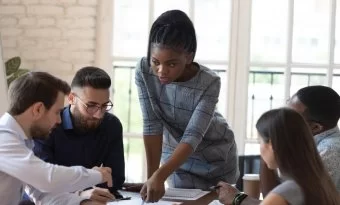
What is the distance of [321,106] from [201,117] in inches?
16.3

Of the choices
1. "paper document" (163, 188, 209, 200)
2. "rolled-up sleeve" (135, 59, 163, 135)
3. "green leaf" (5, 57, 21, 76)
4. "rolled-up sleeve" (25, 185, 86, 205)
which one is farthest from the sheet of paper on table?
"green leaf" (5, 57, 21, 76)

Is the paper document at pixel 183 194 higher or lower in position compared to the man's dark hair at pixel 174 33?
lower

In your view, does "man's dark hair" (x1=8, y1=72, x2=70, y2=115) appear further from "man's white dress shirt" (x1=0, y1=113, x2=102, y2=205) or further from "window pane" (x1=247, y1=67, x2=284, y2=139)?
"window pane" (x1=247, y1=67, x2=284, y2=139)

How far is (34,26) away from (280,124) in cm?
268

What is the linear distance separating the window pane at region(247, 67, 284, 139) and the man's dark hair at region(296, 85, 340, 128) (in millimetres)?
1851

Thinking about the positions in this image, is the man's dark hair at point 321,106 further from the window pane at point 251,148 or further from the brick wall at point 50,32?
the brick wall at point 50,32

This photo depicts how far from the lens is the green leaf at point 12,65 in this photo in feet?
12.2

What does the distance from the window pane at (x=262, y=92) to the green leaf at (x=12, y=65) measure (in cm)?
147

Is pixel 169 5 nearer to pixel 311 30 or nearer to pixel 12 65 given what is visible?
pixel 311 30

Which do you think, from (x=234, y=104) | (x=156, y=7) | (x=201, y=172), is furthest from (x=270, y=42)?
(x=201, y=172)

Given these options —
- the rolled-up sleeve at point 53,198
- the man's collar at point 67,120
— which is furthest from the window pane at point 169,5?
the rolled-up sleeve at point 53,198

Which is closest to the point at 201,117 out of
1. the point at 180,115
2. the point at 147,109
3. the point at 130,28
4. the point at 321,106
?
the point at 180,115

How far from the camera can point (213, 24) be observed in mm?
3990

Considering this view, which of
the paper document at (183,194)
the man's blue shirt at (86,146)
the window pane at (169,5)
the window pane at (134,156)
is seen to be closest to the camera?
the paper document at (183,194)
